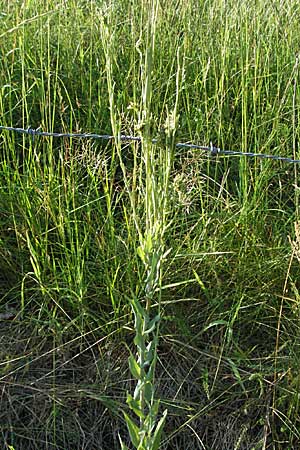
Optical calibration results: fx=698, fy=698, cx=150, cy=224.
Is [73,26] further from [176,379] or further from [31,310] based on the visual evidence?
[176,379]

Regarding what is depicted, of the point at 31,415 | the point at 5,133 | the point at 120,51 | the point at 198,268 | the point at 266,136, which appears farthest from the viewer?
the point at 120,51

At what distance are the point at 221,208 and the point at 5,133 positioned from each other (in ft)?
2.71

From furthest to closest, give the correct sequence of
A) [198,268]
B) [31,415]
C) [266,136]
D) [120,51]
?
[120,51], [266,136], [198,268], [31,415]

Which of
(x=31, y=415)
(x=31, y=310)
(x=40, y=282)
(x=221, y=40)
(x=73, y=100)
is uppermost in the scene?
(x=221, y=40)

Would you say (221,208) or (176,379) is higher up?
(221,208)

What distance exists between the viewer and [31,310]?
225 centimetres

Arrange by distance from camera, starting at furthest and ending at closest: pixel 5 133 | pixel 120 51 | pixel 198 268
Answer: pixel 120 51 < pixel 5 133 < pixel 198 268

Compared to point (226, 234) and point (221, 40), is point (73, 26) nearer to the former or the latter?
point (221, 40)

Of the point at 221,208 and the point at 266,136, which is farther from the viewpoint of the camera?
the point at 266,136

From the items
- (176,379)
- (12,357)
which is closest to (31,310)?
(12,357)

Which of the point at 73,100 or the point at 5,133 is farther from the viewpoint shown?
the point at 73,100

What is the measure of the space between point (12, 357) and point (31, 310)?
0.62ft

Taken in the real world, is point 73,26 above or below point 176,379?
above

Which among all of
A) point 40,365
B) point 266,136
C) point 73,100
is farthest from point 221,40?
point 40,365
